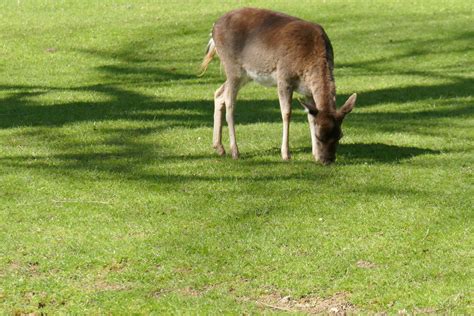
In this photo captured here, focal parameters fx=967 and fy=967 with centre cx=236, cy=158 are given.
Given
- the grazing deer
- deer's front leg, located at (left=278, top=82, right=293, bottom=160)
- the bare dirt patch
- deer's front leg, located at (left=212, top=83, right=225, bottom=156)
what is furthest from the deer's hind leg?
the bare dirt patch

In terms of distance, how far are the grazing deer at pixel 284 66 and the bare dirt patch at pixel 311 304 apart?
158 inches

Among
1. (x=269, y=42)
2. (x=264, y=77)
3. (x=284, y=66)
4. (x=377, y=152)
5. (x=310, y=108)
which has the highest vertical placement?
(x=269, y=42)

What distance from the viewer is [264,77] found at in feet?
39.6

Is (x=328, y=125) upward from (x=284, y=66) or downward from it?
downward

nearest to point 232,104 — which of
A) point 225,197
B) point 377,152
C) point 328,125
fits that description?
point 328,125

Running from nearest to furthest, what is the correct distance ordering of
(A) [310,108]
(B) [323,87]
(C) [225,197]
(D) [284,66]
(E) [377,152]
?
1. (C) [225,197]
2. (A) [310,108]
3. (B) [323,87]
4. (D) [284,66]
5. (E) [377,152]

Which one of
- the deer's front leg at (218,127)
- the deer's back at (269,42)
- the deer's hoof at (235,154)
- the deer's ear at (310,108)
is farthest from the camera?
the deer's front leg at (218,127)

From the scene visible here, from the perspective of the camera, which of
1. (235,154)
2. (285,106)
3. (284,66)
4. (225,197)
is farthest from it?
(235,154)

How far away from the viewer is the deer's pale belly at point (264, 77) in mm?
12001

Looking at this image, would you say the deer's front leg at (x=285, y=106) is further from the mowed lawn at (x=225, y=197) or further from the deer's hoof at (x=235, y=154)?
the deer's hoof at (x=235, y=154)

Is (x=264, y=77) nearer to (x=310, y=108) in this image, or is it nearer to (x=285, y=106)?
(x=285, y=106)

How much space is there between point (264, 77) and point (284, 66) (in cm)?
39

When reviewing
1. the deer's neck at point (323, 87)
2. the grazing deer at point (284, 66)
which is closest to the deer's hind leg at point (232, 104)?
the grazing deer at point (284, 66)

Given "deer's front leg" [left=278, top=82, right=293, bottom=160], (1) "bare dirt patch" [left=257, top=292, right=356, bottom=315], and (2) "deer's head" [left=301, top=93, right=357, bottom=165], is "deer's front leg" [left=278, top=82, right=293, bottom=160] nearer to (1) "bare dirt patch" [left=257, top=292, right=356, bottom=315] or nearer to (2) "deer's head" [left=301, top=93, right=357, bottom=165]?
(2) "deer's head" [left=301, top=93, right=357, bottom=165]
